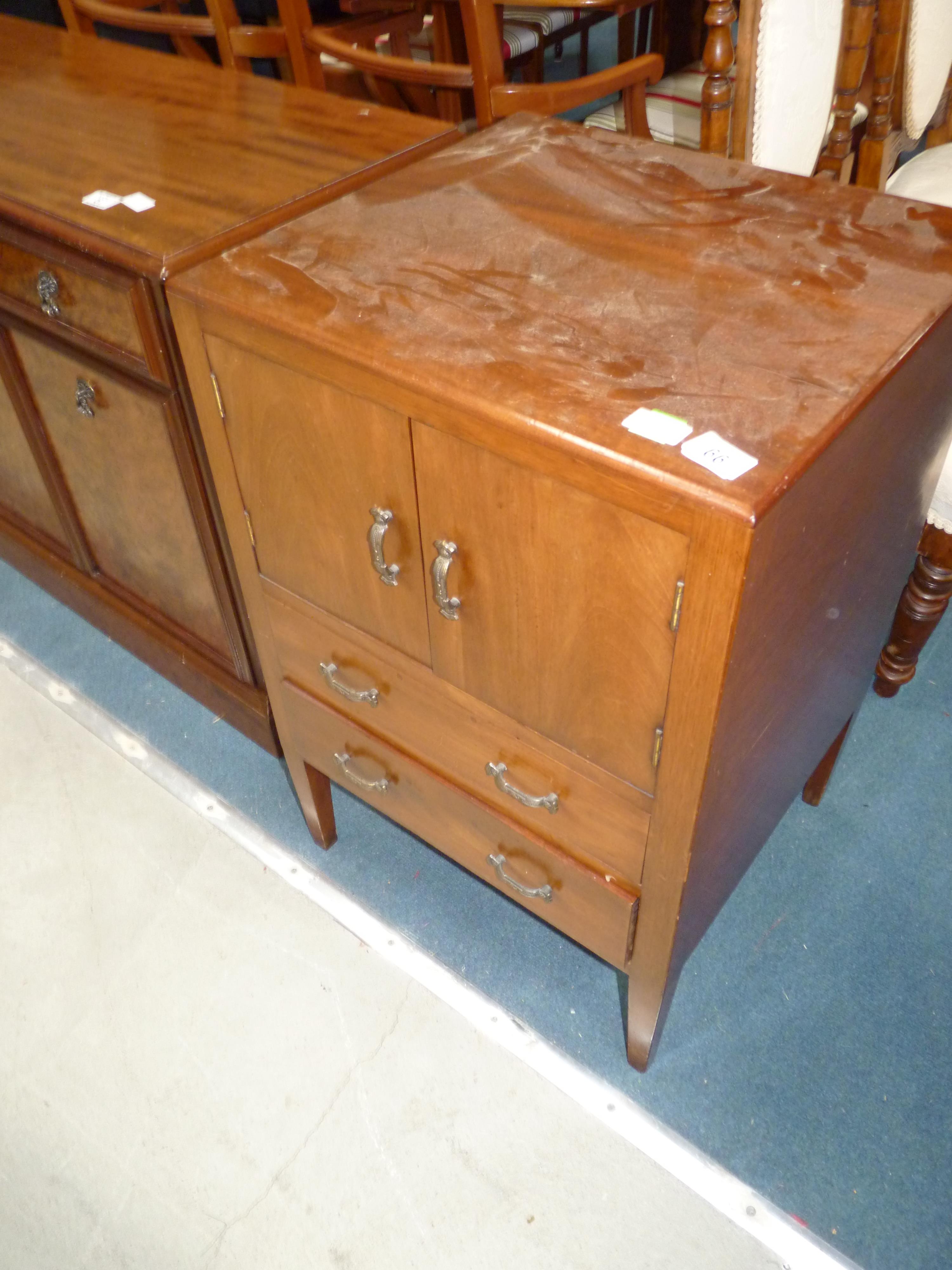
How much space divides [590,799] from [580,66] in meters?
3.54

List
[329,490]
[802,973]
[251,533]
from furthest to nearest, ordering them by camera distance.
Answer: [802,973] → [251,533] → [329,490]

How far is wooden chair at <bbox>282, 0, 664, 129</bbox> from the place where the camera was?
4.33 ft

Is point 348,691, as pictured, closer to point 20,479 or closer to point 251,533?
point 251,533

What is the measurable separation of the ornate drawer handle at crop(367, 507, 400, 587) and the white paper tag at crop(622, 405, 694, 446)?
241 mm

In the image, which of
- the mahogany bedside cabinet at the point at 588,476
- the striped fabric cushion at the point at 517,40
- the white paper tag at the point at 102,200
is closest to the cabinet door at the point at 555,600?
the mahogany bedside cabinet at the point at 588,476

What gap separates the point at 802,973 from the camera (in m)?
1.21

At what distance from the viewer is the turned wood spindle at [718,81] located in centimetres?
121

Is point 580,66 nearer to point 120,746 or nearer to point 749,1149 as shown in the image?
point 120,746

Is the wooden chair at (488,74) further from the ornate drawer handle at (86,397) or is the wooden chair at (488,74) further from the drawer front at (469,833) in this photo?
the drawer front at (469,833)

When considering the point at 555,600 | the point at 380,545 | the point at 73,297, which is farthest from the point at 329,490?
the point at 73,297

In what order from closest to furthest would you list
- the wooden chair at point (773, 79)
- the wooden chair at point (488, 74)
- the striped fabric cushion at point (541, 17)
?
the wooden chair at point (773, 79)
the wooden chair at point (488, 74)
the striped fabric cushion at point (541, 17)

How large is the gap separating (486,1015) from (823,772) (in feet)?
1.83

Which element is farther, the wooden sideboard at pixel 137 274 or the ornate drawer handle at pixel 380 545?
the wooden sideboard at pixel 137 274

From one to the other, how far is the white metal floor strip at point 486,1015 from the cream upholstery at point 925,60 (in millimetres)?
1510
